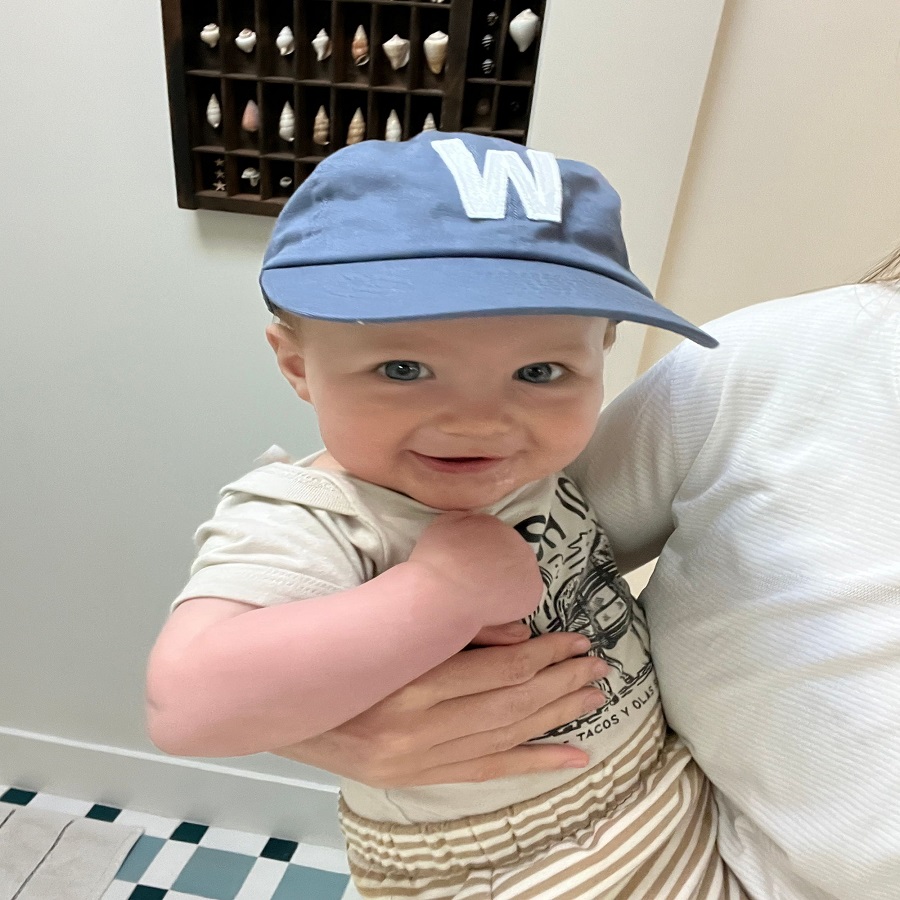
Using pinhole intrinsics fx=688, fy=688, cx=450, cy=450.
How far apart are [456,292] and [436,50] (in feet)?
2.20

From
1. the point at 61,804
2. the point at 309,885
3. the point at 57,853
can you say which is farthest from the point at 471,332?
the point at 61,804

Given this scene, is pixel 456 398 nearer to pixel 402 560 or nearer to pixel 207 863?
pixel 402 560

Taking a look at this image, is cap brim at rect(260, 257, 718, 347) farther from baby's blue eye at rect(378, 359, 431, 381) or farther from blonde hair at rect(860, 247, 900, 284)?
blonde hair at rect(860, 247, 900, 284)

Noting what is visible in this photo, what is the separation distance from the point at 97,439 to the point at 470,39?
90cm

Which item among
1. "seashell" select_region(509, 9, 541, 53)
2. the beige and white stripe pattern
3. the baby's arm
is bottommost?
the beige and white stripe pattern

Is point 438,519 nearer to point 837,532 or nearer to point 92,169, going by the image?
point 837,532

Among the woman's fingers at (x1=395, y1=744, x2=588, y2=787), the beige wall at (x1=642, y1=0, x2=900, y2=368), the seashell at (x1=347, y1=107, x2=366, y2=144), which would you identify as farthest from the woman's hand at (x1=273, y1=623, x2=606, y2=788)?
the seashell at (x1=347, y1=107, x2=366, y2=144)

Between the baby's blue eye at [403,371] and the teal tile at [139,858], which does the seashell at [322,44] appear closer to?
the baby's blue eye at [403,371]

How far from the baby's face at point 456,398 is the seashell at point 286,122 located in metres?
0.62

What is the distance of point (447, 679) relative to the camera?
49 centimetres

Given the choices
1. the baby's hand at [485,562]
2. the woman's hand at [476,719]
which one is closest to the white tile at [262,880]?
the woman's hand at [476,719]

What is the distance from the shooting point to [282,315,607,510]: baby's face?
1.34 ft

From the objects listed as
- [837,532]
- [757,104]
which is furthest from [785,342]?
[757,104]

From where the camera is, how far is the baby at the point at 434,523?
0.39 meters
